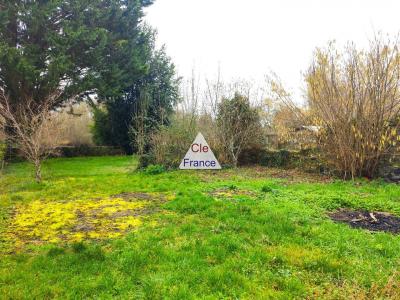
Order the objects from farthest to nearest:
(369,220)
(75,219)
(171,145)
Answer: (171,145)
(75,219)
(369,220)

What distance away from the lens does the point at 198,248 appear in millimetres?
4031

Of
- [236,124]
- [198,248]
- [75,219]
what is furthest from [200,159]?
[198,248]

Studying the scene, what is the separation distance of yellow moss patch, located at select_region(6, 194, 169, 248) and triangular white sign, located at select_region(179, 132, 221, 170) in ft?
15.2

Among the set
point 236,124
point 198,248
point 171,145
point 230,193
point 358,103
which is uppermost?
point 358,103

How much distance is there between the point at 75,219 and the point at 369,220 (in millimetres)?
5091

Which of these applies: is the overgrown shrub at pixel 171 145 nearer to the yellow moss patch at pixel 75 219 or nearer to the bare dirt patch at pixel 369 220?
the yellow moss patch at pixel 75 219

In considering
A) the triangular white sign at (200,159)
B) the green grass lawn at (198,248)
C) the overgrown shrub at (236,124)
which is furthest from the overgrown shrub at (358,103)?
the triangular white sign at (200,159)

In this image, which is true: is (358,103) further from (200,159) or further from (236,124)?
(200,159)

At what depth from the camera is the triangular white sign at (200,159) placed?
11734mm

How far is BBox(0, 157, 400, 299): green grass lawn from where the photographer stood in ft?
10.2

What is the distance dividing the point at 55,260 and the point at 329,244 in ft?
11.4

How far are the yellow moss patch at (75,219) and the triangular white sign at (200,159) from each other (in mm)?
4639

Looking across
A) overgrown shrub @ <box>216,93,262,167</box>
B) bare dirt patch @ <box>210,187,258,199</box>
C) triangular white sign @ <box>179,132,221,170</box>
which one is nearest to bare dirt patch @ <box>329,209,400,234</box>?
bare dirt patch @ <box>210,187,258,199</box>

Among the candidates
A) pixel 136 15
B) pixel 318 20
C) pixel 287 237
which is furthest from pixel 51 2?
pixel 287 237
